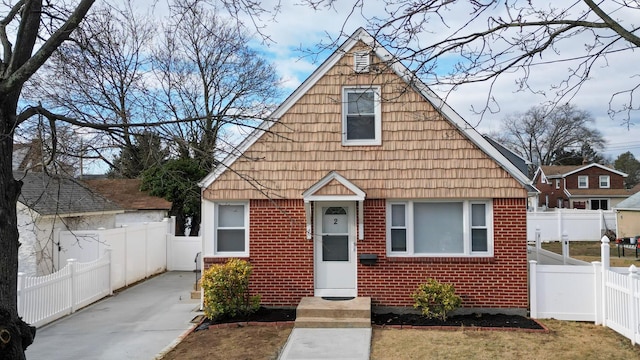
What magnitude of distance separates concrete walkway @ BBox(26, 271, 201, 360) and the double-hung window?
5.44 feet

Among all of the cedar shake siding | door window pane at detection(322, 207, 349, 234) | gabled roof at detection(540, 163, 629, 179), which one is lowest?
door window pane at detection(322, 207, 349, 234)

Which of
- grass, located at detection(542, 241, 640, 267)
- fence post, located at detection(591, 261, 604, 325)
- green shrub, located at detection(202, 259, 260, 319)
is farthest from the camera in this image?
grass, located at detection(542, 241, 640, 267)

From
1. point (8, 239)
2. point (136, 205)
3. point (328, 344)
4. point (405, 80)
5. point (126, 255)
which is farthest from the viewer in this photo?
point (136, 205)

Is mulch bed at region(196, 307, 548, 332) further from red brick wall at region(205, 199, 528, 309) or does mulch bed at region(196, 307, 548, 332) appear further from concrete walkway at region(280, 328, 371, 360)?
concrete walkway at region(280, 328, 371, 360)

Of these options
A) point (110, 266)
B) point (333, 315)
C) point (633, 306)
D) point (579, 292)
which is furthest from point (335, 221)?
point (110, 266)

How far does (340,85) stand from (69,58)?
18.1 feet

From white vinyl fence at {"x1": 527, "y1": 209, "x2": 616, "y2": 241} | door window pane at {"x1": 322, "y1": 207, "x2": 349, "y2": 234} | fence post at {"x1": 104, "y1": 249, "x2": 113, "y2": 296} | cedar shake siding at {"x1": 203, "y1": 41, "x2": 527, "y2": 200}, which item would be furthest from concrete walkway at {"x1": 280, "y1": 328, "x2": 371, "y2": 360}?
white vinyl fence at {"x1": 527, "y1": 209, "x2": 616, "y2": 241}

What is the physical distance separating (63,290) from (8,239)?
6960 millimetres

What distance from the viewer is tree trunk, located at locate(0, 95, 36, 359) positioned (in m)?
4.38

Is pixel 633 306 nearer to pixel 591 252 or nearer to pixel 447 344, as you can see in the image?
pixel 447 344

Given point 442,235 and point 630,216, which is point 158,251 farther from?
point 630,216

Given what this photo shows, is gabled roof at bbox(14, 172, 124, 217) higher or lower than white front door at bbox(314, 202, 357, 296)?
higher

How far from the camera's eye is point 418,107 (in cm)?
1055

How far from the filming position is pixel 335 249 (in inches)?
425
